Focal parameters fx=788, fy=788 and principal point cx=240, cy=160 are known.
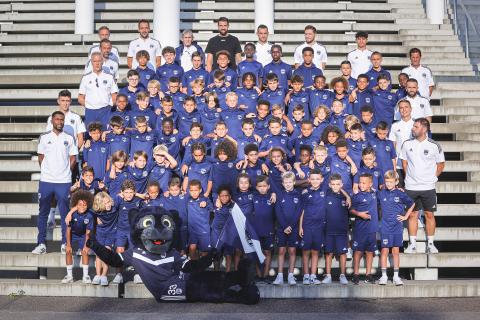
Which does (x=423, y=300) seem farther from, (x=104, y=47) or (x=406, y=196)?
(x=104, y=47)

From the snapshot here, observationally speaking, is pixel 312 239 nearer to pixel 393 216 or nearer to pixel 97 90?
pixel 393 216

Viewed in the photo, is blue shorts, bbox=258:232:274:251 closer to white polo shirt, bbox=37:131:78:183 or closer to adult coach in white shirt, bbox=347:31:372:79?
white polo shirt, bbox=37:131:78:183

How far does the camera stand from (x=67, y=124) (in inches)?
432

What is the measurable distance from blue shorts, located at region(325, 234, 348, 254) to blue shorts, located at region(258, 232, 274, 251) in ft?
2.19

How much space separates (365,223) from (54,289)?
148 inches

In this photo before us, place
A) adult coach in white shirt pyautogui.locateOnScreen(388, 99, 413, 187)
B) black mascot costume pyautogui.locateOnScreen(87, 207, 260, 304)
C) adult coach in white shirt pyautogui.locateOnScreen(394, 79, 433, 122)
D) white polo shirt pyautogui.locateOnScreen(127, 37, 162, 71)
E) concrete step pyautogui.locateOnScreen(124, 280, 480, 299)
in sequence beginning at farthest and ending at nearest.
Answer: white polo shirt pyautogui.locateOnScreen(127, 37, 162, 71)
adult coach in white shirt pyautogui.locateOnScreen(394, 79, 433, 122)
adult coach in white shirt pyautogui.locateOnScreen(388, 99, 413, 187)
concrete step pyautogui.locateOnScreen(124, 280, 480, 299)
black mascot costume pyautogui.locateOnScreen(87, 207, 260, 304)

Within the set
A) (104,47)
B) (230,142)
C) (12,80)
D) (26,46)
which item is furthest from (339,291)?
(26,46)

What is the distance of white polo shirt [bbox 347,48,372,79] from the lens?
1281cm

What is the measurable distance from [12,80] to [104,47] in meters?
2.63

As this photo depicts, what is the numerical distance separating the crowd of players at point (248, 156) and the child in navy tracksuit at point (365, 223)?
0.01 metres

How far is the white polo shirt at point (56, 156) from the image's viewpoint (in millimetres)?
10156

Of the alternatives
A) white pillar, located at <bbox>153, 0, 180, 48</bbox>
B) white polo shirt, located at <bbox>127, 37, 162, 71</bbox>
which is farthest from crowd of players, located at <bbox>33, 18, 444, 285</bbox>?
white pillar, located at <bbox>153, 0, 180, 48</bbox>

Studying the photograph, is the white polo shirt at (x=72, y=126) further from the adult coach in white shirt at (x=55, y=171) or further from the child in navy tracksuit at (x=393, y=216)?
the child in navy tracksuit at (x=393, y=216)

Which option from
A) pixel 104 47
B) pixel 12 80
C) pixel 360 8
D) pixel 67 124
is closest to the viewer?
pixel 67 124
